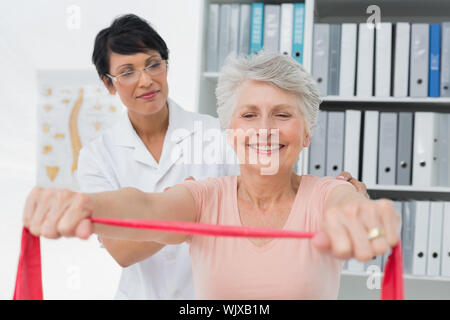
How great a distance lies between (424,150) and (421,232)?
0.33 m

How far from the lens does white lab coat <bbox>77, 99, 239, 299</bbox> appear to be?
1420 millimetres

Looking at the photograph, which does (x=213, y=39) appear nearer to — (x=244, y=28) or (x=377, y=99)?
(x=244, y=28)

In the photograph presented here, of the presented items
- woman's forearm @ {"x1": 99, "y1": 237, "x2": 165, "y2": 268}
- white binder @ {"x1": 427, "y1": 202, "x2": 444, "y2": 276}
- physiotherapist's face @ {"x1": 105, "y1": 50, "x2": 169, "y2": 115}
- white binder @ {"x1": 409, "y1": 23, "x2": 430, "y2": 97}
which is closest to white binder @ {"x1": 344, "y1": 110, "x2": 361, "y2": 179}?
white binder @ {"x1": 409, "y1": 23, "x2": 430, "y2": 97}

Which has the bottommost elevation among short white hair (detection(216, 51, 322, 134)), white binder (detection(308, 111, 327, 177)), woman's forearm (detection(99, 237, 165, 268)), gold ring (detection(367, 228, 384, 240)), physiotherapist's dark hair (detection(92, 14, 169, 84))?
woman's forearm (detection(99, 237, 165, 268))

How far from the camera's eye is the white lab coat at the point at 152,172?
55.9 inches

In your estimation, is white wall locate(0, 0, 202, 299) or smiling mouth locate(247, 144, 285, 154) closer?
smiling mouth locate(247, 144, 285, 154)

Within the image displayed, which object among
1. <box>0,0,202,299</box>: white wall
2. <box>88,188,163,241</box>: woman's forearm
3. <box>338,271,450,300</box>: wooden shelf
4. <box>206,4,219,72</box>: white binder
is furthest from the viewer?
<box>0,0,202,299</box>: white wall

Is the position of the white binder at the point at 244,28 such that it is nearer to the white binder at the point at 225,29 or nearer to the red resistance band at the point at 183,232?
the white binder at the point at 225,29

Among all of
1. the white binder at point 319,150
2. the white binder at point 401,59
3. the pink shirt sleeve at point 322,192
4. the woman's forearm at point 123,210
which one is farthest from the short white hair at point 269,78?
the white binder at point 401,59

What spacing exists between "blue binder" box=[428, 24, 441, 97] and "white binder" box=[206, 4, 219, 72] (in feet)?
2.76

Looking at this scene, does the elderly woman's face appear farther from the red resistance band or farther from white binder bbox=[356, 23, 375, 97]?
white binder bbox=[356, 23, 375, 97]

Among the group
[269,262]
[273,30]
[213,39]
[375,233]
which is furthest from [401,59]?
[375,233]

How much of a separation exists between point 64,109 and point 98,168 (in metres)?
1.13
